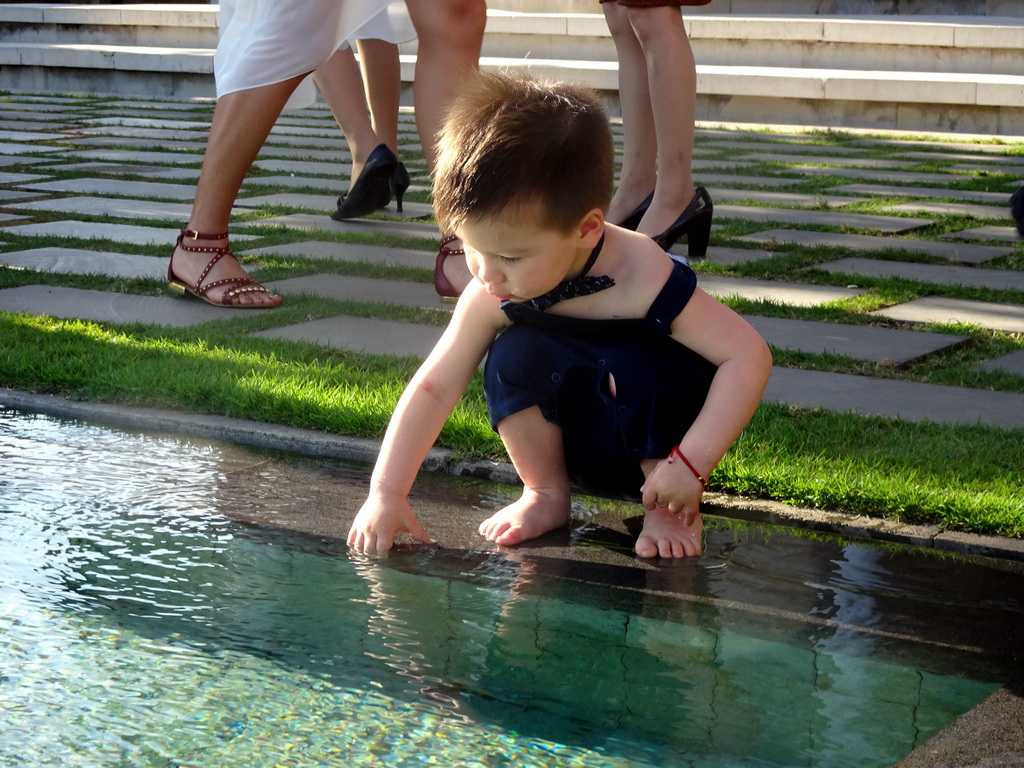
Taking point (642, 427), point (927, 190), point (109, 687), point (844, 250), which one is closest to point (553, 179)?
point (642, 427)

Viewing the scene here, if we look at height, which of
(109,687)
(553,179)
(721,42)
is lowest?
(109,687)

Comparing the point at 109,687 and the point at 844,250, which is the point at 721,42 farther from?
the point at 109,687

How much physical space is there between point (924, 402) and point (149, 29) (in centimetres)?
1182

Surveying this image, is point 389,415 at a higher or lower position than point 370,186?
lower

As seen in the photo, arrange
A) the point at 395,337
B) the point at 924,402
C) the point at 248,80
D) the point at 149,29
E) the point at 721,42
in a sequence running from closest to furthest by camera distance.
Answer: the point at 924,402
the point at 395,337
the point at 248,80
the point at 721,42
the point at 149,29

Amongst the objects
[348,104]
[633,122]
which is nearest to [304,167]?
[348,104]

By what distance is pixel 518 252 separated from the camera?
1.86 metres

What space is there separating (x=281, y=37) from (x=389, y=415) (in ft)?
4.97

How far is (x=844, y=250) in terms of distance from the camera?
14.6 feet

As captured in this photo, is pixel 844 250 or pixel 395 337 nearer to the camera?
pixel 395 337

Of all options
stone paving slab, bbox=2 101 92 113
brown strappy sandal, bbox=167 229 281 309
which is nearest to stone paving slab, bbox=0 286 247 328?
brown strappy sandal, bbox=167 229 281 309

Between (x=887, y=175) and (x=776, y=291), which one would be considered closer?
(x=776, y=291)

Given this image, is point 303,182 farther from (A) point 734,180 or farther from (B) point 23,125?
(B) point 23,125

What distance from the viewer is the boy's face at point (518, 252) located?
1838 millimetres
